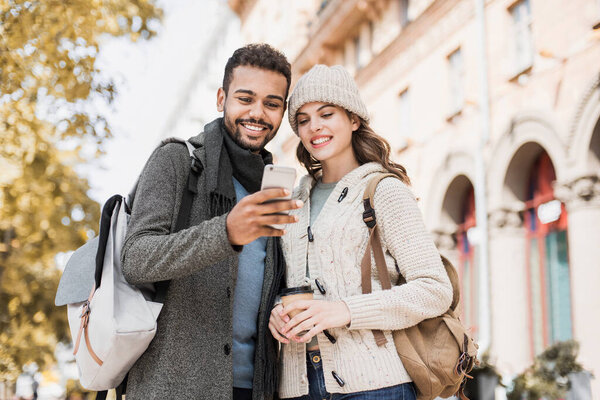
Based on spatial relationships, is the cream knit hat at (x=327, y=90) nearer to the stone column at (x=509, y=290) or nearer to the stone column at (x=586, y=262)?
the stone column at (x=586, y=262)

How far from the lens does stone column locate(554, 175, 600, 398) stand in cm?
935

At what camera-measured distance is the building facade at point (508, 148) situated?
9719mm

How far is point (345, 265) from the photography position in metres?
2.61

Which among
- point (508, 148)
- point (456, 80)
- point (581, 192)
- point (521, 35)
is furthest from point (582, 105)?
point (456, 80)

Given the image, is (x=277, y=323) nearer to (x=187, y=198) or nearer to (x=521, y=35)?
(x=187, y=198)

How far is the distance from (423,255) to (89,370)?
1.33 meters

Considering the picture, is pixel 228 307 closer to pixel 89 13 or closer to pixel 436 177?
pixel 89 13

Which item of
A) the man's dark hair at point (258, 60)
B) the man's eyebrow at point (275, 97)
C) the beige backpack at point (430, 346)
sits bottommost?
the beige backpack at point (430, 346)

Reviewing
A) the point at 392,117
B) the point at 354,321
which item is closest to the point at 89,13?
the point at 354,321

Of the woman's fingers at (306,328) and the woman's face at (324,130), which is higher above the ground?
the woman's face at (324,130)

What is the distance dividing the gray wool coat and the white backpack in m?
0.07

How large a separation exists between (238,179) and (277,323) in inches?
28.9

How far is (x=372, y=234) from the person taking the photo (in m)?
2.58

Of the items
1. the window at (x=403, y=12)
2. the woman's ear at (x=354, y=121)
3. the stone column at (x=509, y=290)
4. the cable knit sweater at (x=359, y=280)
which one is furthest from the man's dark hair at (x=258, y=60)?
the window at (x=403, y=12)
